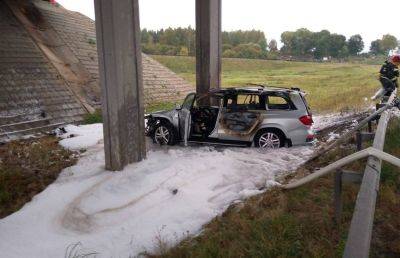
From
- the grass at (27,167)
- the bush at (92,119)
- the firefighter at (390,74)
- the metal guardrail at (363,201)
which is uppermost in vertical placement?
the firefighter at (390,74)

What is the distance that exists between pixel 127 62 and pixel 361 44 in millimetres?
115151

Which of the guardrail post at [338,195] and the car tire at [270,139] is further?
the car tire at [270,139]

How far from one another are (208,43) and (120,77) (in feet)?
21.4

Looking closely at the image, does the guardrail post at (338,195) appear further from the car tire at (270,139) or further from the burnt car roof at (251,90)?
the burnt car roof at (251,90)

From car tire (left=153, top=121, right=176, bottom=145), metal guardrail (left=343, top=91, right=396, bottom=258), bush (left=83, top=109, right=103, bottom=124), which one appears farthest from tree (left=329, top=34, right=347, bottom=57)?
metal guardrail (left=343, top=91, right=396, bottom=258)

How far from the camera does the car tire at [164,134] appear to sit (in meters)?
10.9

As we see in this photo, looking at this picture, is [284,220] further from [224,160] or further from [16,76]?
[16,76]

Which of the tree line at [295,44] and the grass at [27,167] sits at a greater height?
the tree line at [295,44]

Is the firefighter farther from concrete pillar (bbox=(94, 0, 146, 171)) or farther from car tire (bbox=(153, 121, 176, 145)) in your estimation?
concrete pillar (bbox=(94, 0, 146, 171))

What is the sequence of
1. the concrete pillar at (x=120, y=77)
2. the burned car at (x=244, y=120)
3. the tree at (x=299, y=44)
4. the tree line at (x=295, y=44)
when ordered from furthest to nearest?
the tree at (x=299, y=44), the tree line at (x=295, y=44), the burned car at (x=244, y=120), the concrete pillar at (x=120, y=77)

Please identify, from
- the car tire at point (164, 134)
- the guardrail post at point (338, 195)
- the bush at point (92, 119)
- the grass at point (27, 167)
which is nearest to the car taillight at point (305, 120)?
the car tire at point (164, 134)

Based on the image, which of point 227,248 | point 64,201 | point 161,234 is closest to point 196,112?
point 64,201

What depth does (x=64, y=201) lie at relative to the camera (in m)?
7.15

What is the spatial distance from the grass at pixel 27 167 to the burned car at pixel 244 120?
9.25ft
